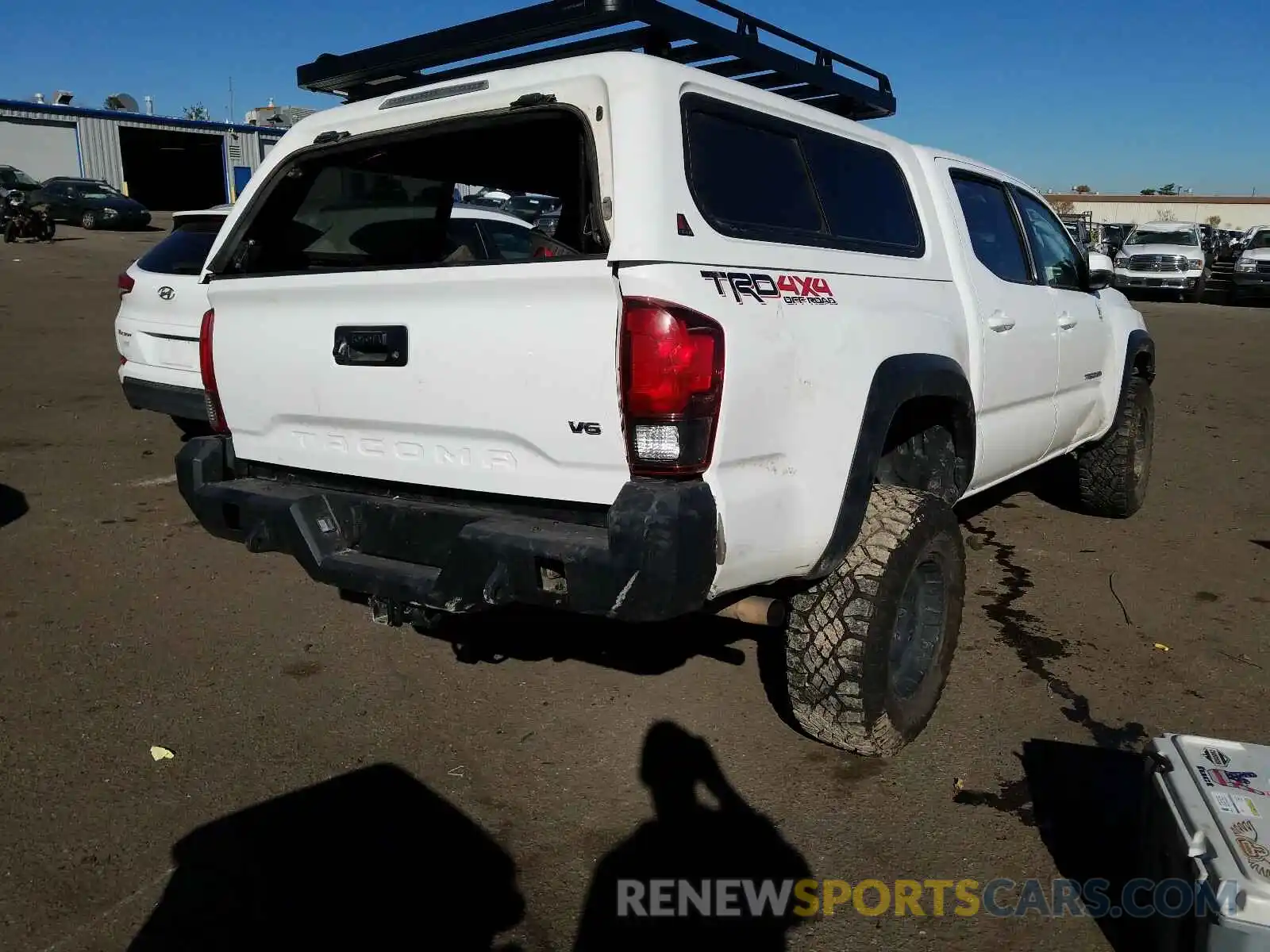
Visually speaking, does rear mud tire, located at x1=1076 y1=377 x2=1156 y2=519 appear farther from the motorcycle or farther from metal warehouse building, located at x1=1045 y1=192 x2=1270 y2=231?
metal warehouse building, located at x1=1045 y1=192 x2=1270 y2=231

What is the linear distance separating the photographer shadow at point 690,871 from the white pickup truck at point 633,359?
0.46m

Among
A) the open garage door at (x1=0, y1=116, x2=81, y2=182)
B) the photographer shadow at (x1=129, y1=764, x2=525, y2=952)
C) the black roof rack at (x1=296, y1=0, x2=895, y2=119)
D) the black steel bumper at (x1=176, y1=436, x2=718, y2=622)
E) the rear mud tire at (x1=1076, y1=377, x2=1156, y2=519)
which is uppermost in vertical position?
the open garage door at (x1=0, y1=116, x2=81, y2=182)

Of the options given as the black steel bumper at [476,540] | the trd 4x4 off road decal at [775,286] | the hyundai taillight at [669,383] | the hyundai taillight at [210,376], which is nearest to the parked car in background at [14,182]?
the hyundai taillight at [210,376]

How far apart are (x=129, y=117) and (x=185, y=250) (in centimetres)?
3716

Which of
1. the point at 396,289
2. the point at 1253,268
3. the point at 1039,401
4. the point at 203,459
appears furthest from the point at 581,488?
the point at 1253,268

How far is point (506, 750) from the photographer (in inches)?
138

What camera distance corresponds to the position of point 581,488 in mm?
2727

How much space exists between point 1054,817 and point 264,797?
8.08ft

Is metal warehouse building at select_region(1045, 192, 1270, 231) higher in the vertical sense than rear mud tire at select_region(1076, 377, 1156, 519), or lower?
higher

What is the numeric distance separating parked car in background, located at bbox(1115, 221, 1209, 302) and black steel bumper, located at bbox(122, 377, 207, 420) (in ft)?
71.2

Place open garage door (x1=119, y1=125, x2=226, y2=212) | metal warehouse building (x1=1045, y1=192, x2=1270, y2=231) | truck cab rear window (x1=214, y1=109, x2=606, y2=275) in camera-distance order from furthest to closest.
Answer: metal warehouse building (x1=1045, y1=192, x2=1270, y2=231)
open garage door (x1=119, y1=125, x2=226, y2=212)
truck cab rear window (x1=214, y1=109, x2=606, y2=275)

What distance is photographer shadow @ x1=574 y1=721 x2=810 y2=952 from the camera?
2.62 metres

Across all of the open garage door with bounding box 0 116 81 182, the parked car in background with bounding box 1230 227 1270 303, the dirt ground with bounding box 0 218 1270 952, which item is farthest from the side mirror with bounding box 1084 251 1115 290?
the open garage door with bounding box 0 116 81 182

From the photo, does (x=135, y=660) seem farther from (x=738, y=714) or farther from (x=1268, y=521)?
(x=1268, y=521)
